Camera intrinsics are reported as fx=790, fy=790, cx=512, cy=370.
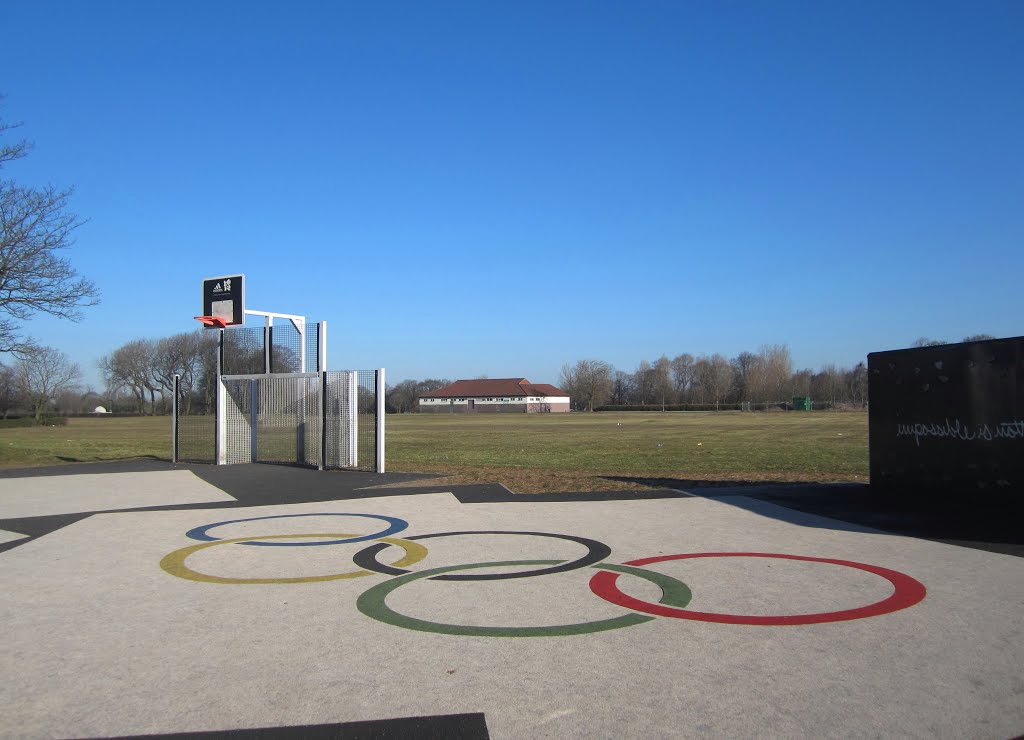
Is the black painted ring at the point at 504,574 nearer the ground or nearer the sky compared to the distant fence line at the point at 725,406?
nearer the ground

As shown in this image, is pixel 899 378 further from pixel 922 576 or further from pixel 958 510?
pixel 922 576

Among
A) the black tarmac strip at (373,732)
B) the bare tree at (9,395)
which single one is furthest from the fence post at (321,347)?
the bare tree at (9,395)

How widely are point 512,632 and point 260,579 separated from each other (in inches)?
128

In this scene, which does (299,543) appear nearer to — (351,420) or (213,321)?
(351,420)

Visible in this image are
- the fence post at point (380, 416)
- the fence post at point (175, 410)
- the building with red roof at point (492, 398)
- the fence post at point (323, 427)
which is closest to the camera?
the fence post at point (380, 416)

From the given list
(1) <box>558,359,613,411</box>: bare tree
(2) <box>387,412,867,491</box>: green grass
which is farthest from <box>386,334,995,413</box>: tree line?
(2) <box>387,412,867,491</box>: green grass

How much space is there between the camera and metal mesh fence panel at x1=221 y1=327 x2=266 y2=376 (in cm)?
2219

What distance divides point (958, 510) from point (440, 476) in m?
10.5

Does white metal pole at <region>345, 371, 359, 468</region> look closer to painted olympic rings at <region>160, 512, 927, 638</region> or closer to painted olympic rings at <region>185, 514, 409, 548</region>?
painted olympic rings at <region>185, 514, 409, 548</region>

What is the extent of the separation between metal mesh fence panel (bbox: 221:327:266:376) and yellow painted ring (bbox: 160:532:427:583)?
40.8ft

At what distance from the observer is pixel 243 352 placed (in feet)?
73.8

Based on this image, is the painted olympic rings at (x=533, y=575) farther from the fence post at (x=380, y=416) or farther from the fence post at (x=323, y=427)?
the fence post at (x=323, y=427)

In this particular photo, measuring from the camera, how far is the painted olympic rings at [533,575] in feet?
20.0

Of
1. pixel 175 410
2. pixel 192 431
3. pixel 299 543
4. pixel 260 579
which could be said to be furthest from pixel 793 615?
pixel 175 410
